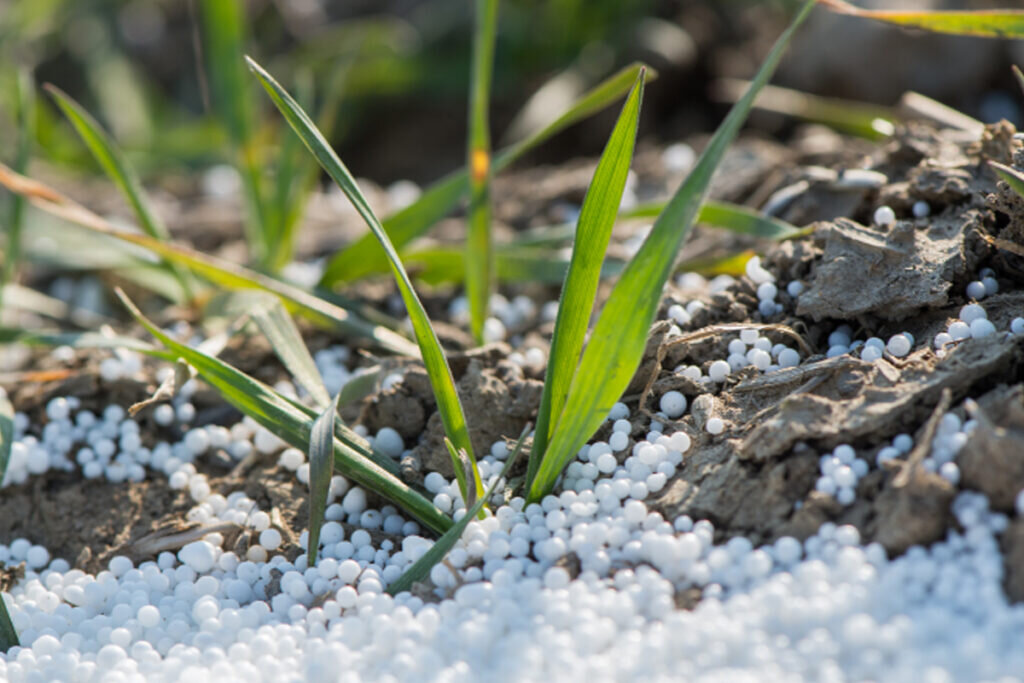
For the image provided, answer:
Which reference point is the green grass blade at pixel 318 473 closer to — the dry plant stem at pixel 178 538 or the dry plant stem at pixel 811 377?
the dry plant stem at pixel 178 538

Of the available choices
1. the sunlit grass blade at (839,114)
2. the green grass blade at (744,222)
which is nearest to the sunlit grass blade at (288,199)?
the green grass blade at (744,222)

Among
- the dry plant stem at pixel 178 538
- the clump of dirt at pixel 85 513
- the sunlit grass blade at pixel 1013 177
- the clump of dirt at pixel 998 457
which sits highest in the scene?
the sunlit grass blade at pixel 1013 177

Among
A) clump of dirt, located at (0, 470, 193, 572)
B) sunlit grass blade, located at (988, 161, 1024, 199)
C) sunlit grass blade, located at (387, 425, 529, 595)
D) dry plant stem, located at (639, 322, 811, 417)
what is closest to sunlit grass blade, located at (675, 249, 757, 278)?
dry plant stem, located at (639, 322, 811, 417)

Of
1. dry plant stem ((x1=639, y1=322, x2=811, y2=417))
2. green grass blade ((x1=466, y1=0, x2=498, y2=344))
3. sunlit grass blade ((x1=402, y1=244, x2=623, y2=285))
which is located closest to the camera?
dry plant stem ((x1=639, y1=322, x2=811, y2=417))

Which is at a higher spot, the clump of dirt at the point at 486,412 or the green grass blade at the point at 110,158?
the green grass blade at the point at 110,158

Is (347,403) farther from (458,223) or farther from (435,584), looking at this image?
(458,223)

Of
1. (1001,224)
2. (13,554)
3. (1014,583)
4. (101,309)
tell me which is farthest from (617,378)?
(101,309)

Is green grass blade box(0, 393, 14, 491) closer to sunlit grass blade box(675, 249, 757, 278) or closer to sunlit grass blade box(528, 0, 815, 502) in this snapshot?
sunlit grass blade box(528, 0, 815, 502)
